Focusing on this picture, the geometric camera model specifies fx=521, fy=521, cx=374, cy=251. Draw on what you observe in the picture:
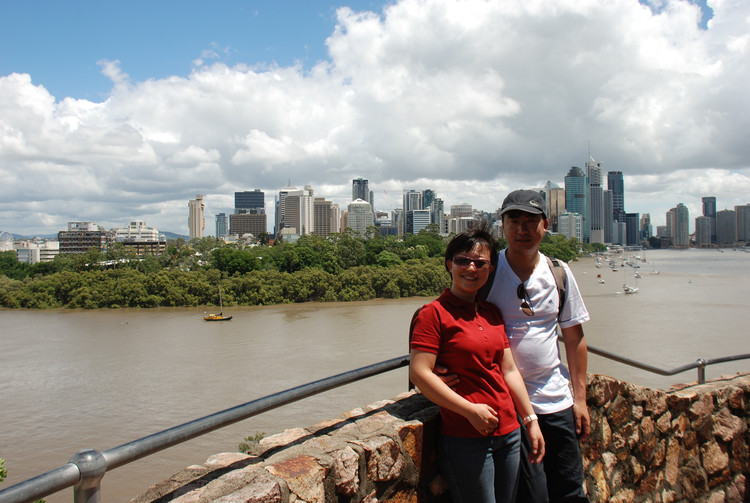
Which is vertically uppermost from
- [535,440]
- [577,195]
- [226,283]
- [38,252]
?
[577,195]

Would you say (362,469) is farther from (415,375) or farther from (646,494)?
(646,494)

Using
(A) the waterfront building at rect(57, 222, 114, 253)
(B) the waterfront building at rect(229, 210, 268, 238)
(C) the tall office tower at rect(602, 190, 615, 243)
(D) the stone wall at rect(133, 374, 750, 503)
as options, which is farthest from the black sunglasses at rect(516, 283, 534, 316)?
(C) the tall office tower at rect(602, 190, 615, 243)

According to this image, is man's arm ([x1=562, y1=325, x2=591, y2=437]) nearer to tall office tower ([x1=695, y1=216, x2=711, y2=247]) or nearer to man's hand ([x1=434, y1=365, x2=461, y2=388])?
man's hand ([x1=434, y1=365, x2=461, y2=388])

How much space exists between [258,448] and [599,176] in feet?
569

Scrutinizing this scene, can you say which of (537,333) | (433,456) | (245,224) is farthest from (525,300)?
(245,224)

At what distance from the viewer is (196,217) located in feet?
501

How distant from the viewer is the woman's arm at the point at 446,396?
169 cm

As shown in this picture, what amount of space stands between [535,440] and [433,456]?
45cm

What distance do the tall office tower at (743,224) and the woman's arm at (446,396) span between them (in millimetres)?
175653

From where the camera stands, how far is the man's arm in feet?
6.77

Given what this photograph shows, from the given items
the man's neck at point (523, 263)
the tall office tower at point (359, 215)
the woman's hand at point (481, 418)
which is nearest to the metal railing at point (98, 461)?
the woman's hand at point (481, 418)

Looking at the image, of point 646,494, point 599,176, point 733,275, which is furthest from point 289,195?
point 646,494

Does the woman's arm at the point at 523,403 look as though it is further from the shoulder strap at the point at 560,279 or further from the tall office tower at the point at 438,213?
the tall office tower at the point at 438,213

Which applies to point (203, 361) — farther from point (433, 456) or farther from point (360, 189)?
point (360, 189)
